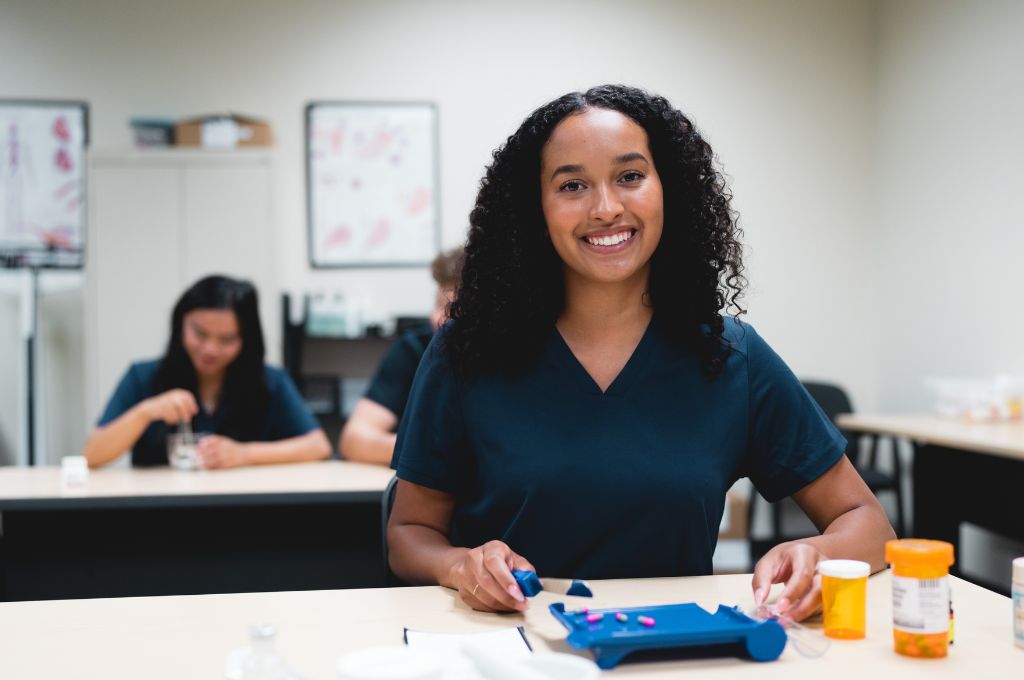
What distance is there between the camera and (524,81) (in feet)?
15.6

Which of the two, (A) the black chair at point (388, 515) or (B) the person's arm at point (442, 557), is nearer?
(B) the person's arm at point (442, 557)

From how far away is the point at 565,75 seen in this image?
480 centimetres

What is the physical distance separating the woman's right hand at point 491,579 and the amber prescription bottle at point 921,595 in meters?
0.43

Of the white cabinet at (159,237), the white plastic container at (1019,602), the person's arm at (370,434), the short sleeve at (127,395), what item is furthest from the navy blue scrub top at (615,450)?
the white cabinet at (159,237)

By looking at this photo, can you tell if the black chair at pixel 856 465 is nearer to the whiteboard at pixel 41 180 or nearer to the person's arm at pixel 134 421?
the person's arm at pixel 134 421

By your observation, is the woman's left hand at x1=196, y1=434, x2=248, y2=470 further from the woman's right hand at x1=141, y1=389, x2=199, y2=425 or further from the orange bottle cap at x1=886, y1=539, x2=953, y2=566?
the orange bottle cap at x1=886, y1=539, x2=953, y2=566

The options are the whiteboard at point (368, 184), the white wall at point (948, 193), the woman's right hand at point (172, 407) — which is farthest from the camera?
the whiteboard at point (368, 184)

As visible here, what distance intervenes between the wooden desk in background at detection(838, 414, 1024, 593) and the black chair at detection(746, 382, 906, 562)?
1.63ft

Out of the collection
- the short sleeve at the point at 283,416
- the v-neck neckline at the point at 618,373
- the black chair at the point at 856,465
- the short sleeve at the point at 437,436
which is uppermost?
the v-neck neckline at the point at 618,373

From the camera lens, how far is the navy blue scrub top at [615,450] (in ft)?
4.47

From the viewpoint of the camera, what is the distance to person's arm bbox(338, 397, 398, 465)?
2750 mm

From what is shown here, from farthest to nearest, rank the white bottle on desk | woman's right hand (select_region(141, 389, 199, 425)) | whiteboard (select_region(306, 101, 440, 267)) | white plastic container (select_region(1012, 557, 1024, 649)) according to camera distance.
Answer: whiteboard (select_region(306, 101, 440, 267))
woman's right hand (select_region(141, 389, 199, 425))
white plastic container (select_region(1012, 557, 1024, 649))
the white bottle on desk

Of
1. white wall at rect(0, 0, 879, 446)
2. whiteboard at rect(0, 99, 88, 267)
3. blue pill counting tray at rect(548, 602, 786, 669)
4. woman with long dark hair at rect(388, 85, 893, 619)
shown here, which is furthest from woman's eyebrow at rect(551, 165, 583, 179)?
whiteboard at rect(0, 99, 88, 267)

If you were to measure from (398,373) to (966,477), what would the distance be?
1.89 m
